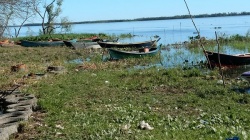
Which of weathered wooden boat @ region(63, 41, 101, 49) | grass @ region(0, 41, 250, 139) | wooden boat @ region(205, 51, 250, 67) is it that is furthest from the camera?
weathered wooden boat @ region(63, 41, 101, 49)

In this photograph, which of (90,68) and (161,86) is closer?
(161,86)

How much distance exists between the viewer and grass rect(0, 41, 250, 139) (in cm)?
759

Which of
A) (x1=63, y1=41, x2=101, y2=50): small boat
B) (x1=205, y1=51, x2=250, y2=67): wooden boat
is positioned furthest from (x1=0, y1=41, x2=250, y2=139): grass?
(x1=63, y1=41, x2=101, y2=50): small boat

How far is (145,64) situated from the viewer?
74.0 feet

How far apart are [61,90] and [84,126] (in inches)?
184

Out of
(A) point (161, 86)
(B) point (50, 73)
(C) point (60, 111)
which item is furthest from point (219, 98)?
(B) point (50, 73)

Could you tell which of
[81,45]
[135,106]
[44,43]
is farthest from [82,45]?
[135,106]

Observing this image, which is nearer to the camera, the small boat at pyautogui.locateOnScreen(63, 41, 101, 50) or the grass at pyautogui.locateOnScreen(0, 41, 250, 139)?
the grass at pyautogui.locateOnScreen(0, 41, 250, 139)

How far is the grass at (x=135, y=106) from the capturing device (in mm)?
7586

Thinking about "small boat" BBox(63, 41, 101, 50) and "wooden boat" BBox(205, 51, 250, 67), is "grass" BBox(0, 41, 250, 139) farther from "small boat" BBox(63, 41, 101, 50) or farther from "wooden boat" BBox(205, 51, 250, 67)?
"small boat" BBox(63, 41, 101, 50)

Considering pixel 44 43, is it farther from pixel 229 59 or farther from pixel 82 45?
pixel 229 59

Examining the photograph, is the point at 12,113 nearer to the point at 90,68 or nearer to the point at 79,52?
the point at 90,68

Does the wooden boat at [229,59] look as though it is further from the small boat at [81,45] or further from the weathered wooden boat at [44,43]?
the weathered wooden boat at [44,43]

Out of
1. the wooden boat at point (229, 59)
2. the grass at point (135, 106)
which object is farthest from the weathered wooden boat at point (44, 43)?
the grass at point (135, 106)
